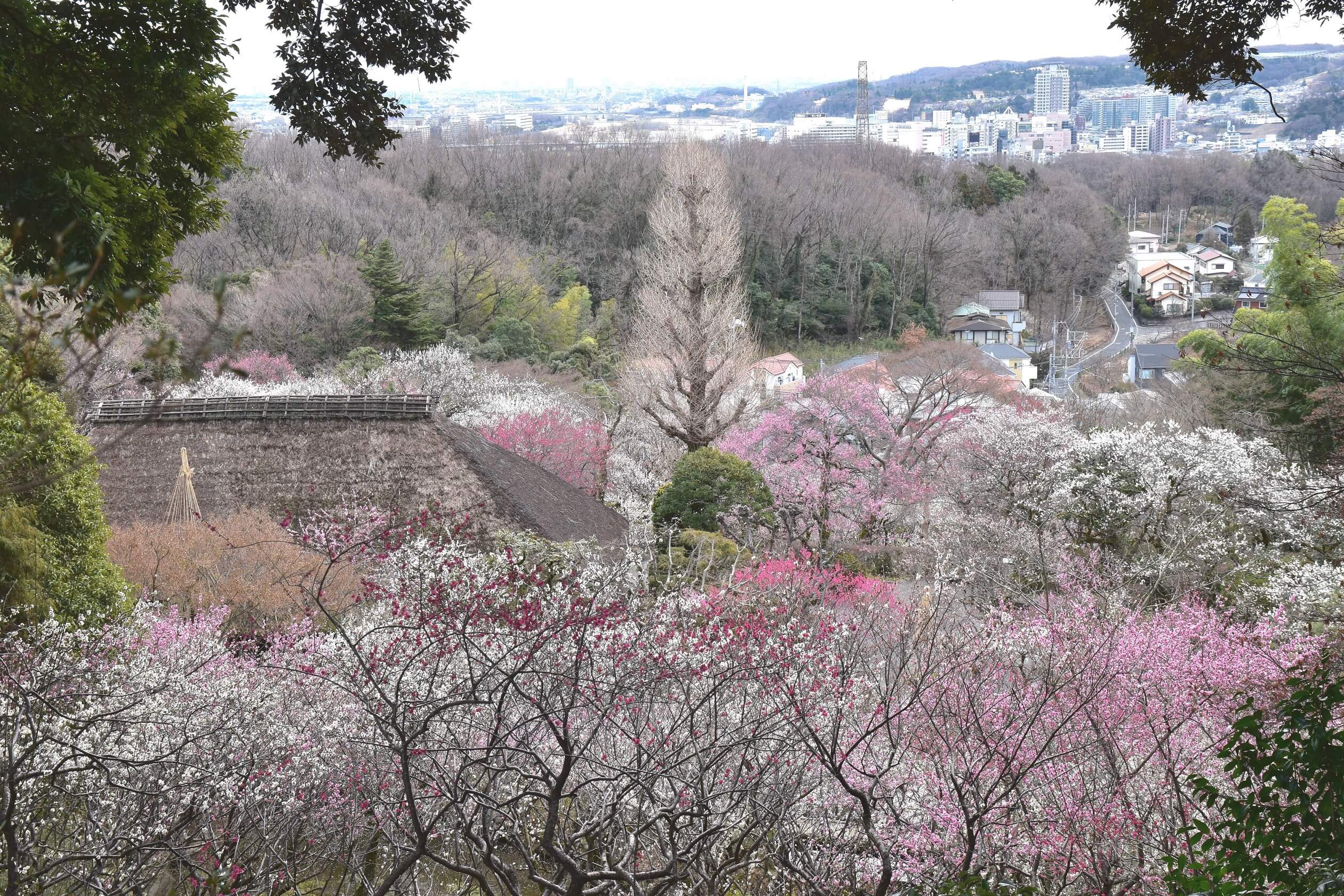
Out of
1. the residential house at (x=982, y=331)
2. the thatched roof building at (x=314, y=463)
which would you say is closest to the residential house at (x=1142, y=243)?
the residential house at (x=982, y=331)

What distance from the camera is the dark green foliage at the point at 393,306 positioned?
995 inches

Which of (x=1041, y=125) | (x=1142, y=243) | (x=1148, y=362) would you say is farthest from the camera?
(x=1041, y=125)

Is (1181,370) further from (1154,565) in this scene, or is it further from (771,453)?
(1154,565)

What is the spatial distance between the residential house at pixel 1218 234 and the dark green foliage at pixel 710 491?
47893mm

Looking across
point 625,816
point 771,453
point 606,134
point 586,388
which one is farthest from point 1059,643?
point 606,134

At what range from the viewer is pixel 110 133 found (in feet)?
12.6

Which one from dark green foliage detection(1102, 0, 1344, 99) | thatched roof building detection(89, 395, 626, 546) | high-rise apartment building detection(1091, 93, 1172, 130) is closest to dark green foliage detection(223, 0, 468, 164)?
dark green foliage detection(1102, 0, 1344, 99)

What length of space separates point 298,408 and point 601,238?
30485mm

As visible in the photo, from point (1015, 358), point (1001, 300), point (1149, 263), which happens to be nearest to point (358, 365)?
point (1015, 358)

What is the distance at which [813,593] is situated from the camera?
7.84 metres

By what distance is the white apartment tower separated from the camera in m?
113

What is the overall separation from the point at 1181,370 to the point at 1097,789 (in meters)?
20.8

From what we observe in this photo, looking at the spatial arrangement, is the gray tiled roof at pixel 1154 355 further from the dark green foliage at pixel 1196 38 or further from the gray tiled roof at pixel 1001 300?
the dark green foliage at pixel 1196 38

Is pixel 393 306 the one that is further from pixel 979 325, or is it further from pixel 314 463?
pixel 979 325
